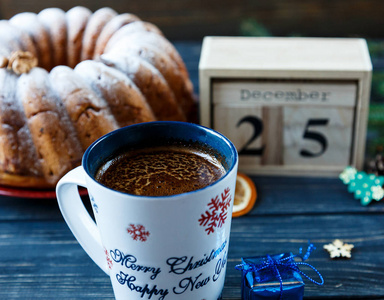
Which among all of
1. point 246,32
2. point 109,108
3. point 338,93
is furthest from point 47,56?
point 246,32

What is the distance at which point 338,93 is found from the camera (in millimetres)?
879

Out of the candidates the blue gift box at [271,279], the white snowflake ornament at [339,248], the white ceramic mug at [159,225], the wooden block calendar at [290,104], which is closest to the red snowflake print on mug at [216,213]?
the white ceramic mug at [159,225]

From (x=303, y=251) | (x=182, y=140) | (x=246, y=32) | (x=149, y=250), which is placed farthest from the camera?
(x=246, y=32)

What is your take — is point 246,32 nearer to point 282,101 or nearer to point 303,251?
point 282,101

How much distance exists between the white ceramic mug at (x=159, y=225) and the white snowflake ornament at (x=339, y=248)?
0.20 metres

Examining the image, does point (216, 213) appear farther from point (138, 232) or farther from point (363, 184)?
point (363, 184)

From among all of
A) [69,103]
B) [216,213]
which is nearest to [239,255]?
A: [216,213]

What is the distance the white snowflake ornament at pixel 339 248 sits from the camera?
73 centimetres

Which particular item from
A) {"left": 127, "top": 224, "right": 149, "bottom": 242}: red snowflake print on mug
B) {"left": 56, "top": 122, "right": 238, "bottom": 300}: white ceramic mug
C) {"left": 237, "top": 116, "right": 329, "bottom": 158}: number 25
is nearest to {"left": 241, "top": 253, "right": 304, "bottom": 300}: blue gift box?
{"left": 56, "top": 122, "right": 238, "bottom": 300}: white ceramic mug

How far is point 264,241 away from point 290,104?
0.84 feet

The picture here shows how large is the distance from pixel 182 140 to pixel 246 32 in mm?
1157

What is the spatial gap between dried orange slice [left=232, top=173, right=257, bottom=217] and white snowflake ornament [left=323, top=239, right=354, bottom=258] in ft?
0.47

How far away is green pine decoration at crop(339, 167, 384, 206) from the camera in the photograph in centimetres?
84

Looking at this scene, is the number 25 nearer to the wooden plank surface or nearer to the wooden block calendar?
the wooden block calendar
